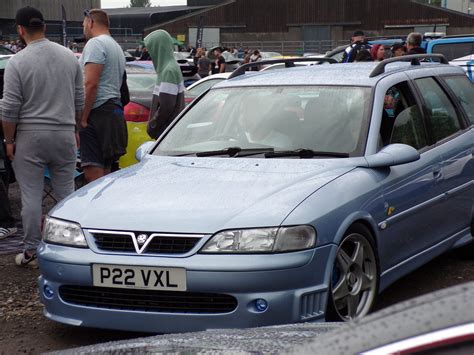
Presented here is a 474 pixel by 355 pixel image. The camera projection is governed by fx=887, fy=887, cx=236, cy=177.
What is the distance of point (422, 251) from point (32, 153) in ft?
9.35

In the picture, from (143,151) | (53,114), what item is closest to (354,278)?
(143,151)

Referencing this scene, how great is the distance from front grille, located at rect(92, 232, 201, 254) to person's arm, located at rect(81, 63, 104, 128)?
2760 millimetres

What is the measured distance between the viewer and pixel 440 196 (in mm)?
5945

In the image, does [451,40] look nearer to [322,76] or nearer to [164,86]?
[164,86]

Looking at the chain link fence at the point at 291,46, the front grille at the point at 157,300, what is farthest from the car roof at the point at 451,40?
the chain link fence at the point at 291,46

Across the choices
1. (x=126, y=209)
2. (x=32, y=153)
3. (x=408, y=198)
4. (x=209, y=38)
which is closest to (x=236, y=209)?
(x=126, y=209)

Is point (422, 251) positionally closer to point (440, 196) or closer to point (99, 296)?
point (440, 196)

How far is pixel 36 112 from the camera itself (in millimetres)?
6418

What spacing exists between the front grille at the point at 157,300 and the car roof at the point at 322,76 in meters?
2.05

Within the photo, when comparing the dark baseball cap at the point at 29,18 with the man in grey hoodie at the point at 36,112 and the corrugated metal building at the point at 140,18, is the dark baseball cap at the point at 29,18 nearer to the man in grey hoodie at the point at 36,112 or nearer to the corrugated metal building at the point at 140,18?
the man in grey hoodie at the point at 36,112

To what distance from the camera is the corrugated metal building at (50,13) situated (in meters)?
72.9

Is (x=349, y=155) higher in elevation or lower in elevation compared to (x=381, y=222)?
higher

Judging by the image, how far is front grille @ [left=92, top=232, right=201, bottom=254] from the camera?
444 cm

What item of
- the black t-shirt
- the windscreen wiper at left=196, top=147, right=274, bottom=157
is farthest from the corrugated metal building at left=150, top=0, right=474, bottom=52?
the windscreen wiper at left=196, top=147, right=274, bottom=157
